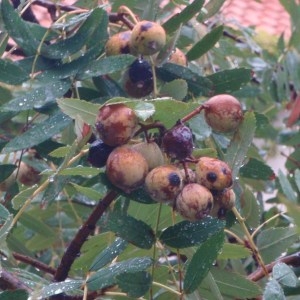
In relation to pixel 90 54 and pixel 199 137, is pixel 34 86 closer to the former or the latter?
pixel 90 54

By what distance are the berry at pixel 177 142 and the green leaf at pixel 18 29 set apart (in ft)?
0.88

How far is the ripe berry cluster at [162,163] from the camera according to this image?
2.26 feet

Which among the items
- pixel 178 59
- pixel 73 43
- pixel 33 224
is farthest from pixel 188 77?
pixel 33 224

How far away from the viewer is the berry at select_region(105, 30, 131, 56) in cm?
87

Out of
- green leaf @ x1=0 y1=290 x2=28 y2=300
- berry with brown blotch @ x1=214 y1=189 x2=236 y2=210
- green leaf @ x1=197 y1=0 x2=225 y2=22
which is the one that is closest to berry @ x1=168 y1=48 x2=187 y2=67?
green leaf @ x1=197 y1=0 x2=225 y2=22

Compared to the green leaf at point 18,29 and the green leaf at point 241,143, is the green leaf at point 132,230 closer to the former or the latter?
the green leaf at point 241,143

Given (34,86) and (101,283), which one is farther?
(34,86)

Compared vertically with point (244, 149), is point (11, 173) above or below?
below

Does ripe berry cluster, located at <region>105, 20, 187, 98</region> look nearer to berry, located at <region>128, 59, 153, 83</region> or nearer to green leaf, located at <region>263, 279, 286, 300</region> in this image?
berry, located at <region>128, 59, 153, 83</region>

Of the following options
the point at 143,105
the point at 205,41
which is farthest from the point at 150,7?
the point at 143,105

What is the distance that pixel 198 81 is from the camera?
927mm

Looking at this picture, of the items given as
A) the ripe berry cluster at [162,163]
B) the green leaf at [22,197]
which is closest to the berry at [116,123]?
the ripe berry cluster at [162,163]

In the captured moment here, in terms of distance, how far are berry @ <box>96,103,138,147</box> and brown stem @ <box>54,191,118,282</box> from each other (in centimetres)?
7

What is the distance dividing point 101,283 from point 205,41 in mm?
397
